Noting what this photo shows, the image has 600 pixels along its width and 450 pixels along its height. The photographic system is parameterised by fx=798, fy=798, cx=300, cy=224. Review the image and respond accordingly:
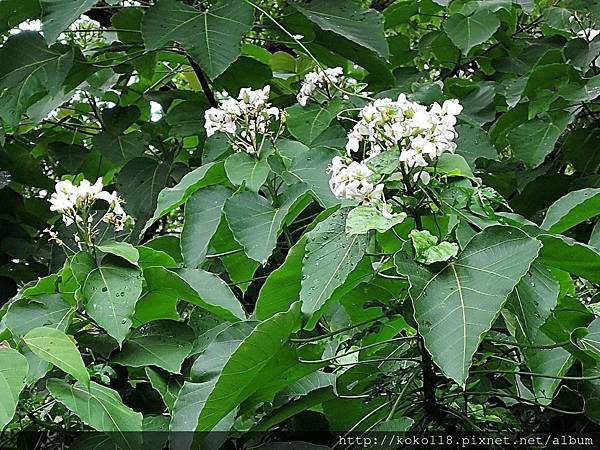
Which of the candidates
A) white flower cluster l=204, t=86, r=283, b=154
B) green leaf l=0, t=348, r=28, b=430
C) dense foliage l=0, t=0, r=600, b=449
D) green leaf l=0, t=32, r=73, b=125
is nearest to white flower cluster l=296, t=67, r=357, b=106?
A: dense foliage l=0, t=0, r=600, b=449

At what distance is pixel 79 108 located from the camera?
259 cm

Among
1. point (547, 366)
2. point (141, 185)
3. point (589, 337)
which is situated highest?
point (589, 337)

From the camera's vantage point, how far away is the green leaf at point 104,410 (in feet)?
3.61

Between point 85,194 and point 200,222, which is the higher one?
point 85,194

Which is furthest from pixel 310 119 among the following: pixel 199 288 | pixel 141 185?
pixel 199 288

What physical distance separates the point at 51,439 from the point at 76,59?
104cm

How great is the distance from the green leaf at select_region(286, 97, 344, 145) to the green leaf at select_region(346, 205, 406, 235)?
73 cm

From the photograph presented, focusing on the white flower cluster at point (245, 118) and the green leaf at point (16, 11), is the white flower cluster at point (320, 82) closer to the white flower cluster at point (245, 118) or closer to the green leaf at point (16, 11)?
the white flower cluster at point (245, 118)

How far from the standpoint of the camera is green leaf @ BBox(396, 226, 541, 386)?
0.91m

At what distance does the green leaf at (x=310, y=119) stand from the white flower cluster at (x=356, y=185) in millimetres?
650

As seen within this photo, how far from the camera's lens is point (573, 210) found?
45.4 inches

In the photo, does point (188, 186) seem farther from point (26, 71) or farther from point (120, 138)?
point (120, 138)

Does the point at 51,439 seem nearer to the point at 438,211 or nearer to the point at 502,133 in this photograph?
the point at 438,211

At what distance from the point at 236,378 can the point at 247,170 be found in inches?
21.0
